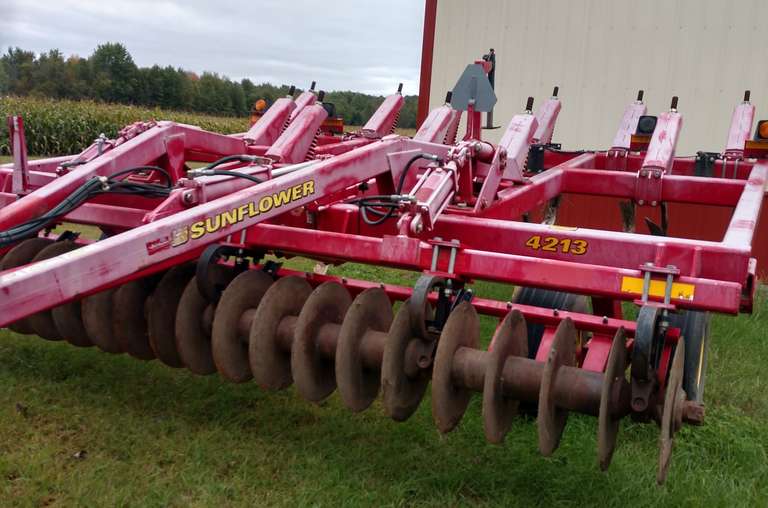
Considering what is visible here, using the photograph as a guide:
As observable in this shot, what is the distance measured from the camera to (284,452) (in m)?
3.23

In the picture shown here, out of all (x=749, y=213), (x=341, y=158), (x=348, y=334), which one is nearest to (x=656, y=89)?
(x=749, y=213)

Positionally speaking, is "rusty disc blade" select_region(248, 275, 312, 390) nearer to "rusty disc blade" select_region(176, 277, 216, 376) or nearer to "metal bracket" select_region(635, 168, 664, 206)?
"rusty disc blade" select_region(176, 277, 216, 376)

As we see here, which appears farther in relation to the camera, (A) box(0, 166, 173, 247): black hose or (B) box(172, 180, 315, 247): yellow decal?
(A) box(0, 166, 173, 247): black hose

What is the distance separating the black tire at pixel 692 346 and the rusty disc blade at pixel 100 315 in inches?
94.1

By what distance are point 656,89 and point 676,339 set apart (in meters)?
5.46

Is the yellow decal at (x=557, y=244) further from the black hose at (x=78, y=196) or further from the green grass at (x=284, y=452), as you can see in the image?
the black hose at (x=78, y=196)

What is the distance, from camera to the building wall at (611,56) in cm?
730

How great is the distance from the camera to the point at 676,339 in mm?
2758

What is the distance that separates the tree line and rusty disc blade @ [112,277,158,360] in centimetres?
1733

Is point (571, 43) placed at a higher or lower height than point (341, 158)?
higher

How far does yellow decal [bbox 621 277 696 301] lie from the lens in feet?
8.30

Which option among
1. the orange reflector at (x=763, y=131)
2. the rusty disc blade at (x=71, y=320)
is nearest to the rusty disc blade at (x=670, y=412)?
the rusty disc blade at (x=71, y=320)

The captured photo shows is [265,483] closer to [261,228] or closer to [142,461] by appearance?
[142,461]

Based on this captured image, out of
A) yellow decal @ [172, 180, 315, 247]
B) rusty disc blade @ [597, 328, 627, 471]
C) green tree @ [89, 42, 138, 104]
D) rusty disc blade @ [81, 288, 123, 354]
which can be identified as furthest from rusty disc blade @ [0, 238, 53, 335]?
green tree @ [89, 42, 138, 104]
